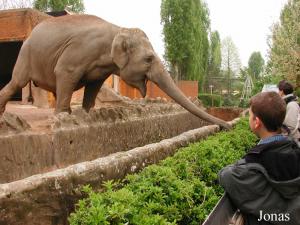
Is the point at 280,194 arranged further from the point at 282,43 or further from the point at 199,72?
the point at 199,72

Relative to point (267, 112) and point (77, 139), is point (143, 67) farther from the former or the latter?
point (267, 112)

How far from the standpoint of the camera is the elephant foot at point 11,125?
4.93 m

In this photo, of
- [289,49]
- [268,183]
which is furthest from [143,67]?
[289,49]

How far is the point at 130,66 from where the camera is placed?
7730 mm

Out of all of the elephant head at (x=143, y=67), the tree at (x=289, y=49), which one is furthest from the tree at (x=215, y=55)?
the elephant head at (x=143, y=67)

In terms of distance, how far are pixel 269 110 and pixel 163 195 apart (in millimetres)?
1080

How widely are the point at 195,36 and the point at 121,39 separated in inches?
1267

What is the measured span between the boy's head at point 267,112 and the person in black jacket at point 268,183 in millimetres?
124

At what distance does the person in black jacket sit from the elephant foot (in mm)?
2890

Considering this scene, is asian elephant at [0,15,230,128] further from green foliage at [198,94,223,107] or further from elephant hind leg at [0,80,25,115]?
green foliage at [198,94,223,107]

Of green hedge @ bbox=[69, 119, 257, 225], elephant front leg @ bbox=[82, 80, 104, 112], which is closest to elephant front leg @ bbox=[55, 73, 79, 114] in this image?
elephant front leg @ bbox=[82, 80, 104, 112]

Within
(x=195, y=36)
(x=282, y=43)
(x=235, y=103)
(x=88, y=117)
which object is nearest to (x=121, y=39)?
(x=88, y=117)

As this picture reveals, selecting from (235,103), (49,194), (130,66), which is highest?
(130,66)

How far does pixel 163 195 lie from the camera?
137 inches
